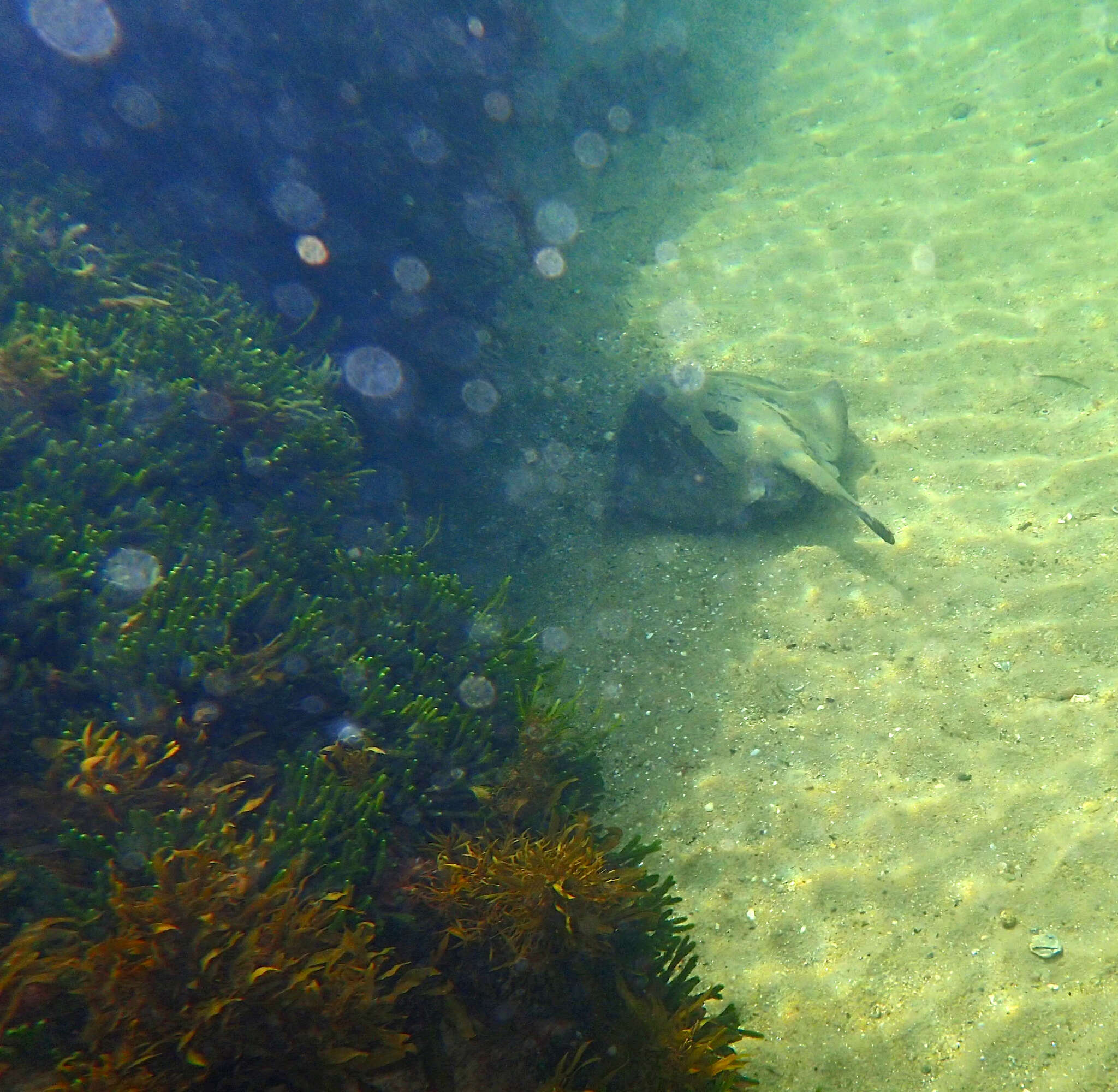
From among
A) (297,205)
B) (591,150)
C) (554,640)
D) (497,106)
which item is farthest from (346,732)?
(591,150)

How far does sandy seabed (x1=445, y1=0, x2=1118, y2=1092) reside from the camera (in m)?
3.33

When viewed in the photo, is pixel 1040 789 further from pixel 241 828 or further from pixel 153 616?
pixel 153 616

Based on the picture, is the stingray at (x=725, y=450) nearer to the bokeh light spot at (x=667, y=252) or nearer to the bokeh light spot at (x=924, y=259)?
the bokeh light spot at (x=924, y=259)

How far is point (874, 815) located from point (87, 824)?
14.1 ft

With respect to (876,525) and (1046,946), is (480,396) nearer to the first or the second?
(876,525)

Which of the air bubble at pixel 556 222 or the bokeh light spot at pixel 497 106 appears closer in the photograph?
the bokeh light spot at pixel 497 106

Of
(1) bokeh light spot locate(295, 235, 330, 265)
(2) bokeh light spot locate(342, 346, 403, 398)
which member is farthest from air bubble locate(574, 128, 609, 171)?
(2) bokeh light spot locate(342, 346, 403, 398)

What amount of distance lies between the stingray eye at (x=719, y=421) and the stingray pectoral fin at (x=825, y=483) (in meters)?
0.52

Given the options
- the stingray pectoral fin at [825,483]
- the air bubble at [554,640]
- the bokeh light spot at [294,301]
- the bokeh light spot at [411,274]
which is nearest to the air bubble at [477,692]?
the air bubble at [554,640]

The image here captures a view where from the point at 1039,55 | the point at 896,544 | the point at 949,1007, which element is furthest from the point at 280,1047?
the point at 1039,55

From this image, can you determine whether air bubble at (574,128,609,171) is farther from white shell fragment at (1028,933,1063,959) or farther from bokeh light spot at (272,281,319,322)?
white shell fragment at (1028,933,1063,959)

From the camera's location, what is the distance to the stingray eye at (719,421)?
5.86 meters

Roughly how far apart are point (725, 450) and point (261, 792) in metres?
4.34

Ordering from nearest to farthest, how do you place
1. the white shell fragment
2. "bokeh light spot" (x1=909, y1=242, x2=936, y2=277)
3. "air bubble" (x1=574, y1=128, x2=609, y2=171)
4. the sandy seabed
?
the white shell fragment < the sandy seabed < "bokeh light spot" (x1=909, y1=242, x2=936, y2=277) < "air bubble" (x1=574, y1=128, x2=609, y2=171)
